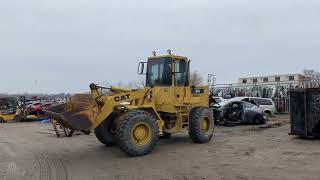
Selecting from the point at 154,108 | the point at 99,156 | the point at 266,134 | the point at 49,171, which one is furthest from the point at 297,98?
the point at 49,171

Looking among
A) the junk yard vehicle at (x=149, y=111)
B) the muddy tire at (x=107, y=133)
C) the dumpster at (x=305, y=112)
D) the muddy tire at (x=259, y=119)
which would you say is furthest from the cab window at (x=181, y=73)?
the muddy tire at (x=259, y=119)

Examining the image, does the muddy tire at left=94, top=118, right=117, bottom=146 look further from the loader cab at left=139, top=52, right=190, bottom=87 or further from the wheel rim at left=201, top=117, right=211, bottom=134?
the wheel rim at left=201, top=117, right=211, bottom=134

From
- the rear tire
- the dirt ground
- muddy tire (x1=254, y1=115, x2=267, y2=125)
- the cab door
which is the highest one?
the cab door

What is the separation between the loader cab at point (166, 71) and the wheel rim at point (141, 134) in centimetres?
249

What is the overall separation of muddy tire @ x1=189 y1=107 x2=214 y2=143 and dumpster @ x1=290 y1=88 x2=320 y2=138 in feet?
10.5

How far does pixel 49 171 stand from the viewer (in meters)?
12.0

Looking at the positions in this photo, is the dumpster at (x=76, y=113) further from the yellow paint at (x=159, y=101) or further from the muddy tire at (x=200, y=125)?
the muddy tire at (x=200, y=125)

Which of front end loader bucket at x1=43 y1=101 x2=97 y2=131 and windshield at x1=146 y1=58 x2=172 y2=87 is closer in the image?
front end loader bucket at x1=43 y1=101 x2=97 y2=131

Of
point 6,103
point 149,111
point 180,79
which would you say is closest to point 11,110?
point 6,103

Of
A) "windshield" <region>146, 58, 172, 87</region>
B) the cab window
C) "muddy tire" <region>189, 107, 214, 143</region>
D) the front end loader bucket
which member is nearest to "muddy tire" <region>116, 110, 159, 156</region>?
the front end loader bucket

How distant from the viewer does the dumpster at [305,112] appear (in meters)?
17.1

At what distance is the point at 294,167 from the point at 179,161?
3.07 m

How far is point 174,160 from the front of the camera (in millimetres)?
13320

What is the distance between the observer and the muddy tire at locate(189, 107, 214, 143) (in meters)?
16.8
